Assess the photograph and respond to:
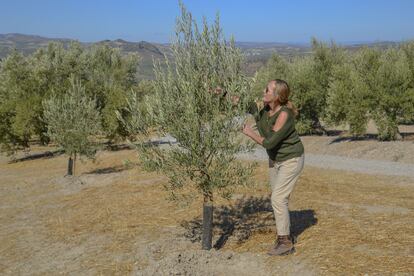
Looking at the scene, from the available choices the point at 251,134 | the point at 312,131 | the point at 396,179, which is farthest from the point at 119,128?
the point at 251,134

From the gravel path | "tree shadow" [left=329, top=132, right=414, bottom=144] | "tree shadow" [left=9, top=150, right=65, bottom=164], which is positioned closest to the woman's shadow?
the gravel path

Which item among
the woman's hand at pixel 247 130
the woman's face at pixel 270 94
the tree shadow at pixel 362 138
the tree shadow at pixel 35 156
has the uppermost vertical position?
the woman's face at pixel 270 94

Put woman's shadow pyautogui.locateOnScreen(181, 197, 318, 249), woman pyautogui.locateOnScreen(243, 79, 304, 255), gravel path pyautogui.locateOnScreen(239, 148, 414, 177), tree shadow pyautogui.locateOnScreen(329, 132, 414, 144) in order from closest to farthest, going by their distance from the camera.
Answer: woman pyautogui.locateOnScreen(243, 79, 304, 255)
woman's shadow pyautogui.locateOnScreen(181, 197, 318, 249)
gravel path pyautogui.locateOnScreen(239, 148, 414, 177)
tree shadow pyautogui.locateOnScreen(329, 132, 414, 144)

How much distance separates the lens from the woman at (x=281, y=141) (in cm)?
725

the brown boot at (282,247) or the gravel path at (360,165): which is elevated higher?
the brown boot at (282,247)

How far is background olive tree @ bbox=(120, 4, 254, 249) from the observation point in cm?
753

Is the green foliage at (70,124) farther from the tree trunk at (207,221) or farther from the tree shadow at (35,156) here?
the tree shadow at (35,156)

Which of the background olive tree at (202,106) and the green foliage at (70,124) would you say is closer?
the background olive tree at (202,106)

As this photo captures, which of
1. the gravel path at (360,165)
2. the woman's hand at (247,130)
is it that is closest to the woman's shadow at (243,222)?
the woman's hand at (247,130)

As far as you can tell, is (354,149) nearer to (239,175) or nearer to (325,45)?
(325,45)

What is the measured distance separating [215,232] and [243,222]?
0.96m

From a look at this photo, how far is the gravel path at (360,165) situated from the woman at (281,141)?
11.6 m

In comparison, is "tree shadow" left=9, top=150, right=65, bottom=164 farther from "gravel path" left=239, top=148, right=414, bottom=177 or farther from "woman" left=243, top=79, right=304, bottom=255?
"woman" left=243, top=79, right=304, bottom=255

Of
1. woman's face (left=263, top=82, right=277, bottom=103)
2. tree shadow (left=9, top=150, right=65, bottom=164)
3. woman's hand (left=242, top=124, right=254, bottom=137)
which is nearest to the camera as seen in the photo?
woman's hand (left=242, top=124, right=254, bottom=137)
